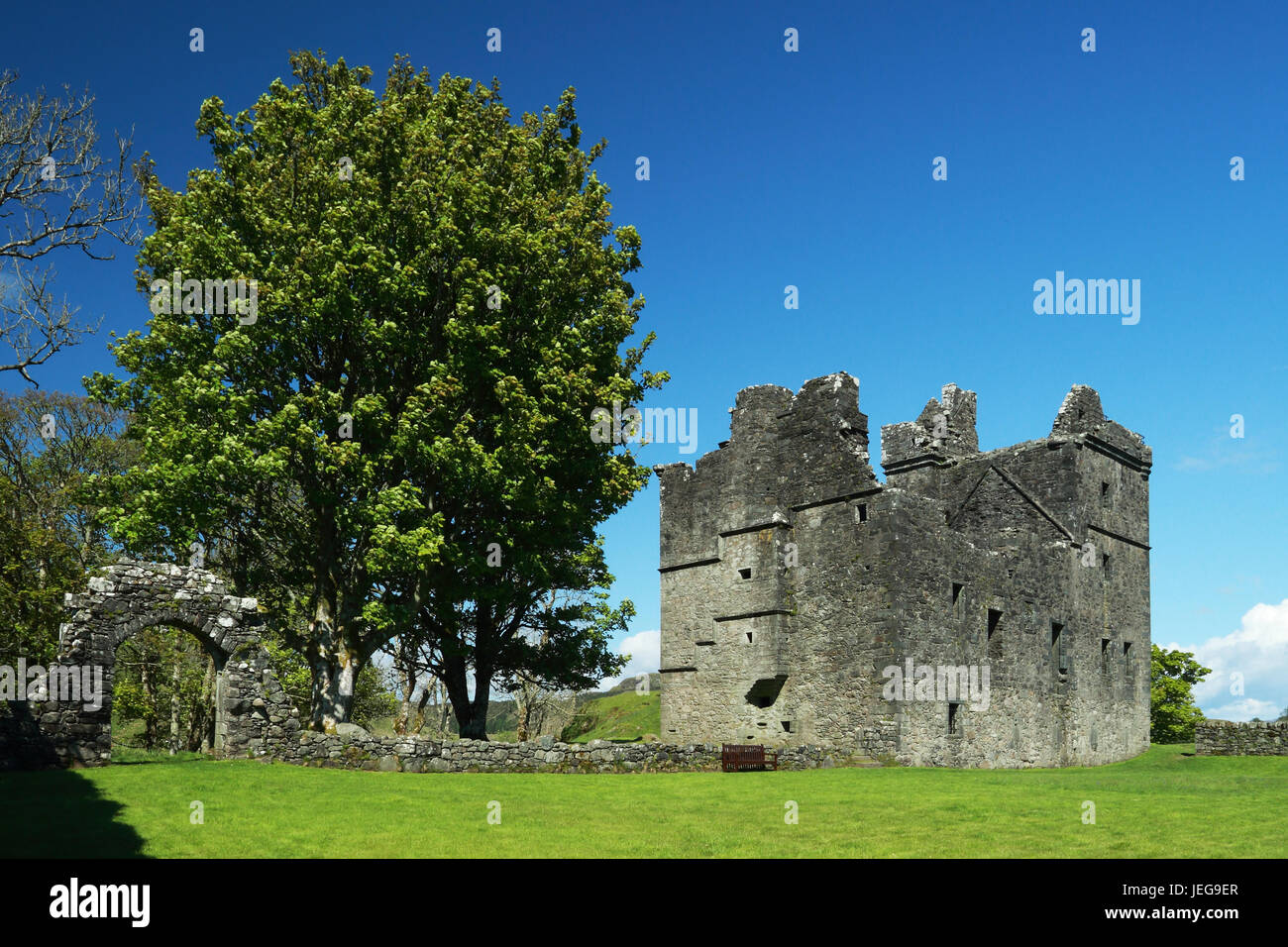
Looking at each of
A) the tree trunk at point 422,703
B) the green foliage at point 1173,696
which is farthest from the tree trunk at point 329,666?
the green foliage at point 1173,696

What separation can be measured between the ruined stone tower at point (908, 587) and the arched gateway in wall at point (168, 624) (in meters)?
16.8

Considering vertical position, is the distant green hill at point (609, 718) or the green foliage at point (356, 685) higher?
the green foliage at point (356, 685)

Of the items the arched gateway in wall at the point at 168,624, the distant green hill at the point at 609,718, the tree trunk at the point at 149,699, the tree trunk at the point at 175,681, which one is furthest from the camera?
the distant green hill at the point at 609,718

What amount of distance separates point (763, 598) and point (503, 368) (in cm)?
1248

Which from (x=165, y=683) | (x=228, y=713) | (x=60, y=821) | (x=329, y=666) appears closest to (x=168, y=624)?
(x=228, y=713)

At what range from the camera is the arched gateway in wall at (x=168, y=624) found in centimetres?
2255

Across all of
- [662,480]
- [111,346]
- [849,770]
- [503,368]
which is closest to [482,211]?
[503,368]

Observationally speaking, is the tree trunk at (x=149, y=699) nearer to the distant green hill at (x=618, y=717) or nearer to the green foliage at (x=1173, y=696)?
the distant green hill at (x=618, y=717)

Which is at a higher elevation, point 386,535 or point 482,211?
point 482,211

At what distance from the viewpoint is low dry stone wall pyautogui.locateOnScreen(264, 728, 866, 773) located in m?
24.7

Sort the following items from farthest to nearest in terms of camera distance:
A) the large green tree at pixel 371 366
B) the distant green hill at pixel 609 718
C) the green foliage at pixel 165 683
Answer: the distant green hill at pixel 609 718
the green foliage at pixel 165 683
the large green tree at pixel 371 366
